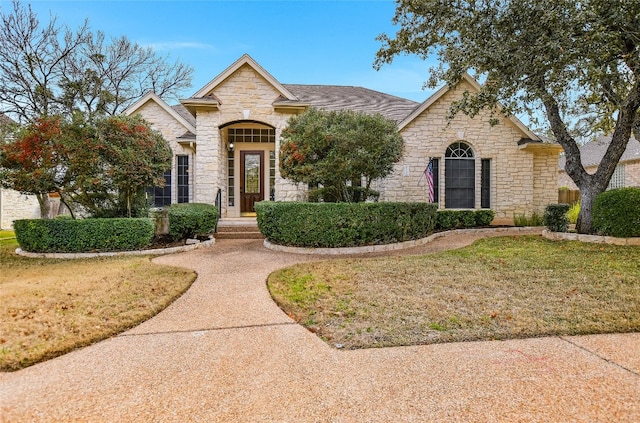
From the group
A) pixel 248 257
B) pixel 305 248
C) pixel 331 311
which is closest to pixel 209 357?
pixel 331 311

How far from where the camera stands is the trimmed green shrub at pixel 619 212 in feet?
28.7

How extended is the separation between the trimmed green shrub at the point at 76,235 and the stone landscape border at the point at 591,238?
11.7 metres

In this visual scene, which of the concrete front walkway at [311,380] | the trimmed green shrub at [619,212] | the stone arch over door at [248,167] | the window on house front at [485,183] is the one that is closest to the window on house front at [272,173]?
the stone arch over door at [248,167]

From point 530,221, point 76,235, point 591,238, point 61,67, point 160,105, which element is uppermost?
point 61,67

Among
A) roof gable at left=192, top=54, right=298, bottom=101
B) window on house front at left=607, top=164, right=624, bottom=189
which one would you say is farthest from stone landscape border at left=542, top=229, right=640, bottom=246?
window on house front at left=607, top=164, right=624, bottom=189

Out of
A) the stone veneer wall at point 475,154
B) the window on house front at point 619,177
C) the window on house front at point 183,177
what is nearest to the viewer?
the stone veneer wall at point 475,154

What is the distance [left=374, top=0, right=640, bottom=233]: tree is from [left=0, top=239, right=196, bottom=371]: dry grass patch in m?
8.53

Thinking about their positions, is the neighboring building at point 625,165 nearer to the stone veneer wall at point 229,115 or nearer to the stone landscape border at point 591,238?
the stone landscape border at point 591,238

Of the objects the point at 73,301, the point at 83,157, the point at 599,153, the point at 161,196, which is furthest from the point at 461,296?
the point at 599,153

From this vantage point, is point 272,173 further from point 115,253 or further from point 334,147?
point 115,253

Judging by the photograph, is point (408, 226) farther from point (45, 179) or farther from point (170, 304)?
point (45, 179)

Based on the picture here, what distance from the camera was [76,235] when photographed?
8570mm

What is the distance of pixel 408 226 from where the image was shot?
31.5 feet

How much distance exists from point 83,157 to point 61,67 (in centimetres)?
1435
